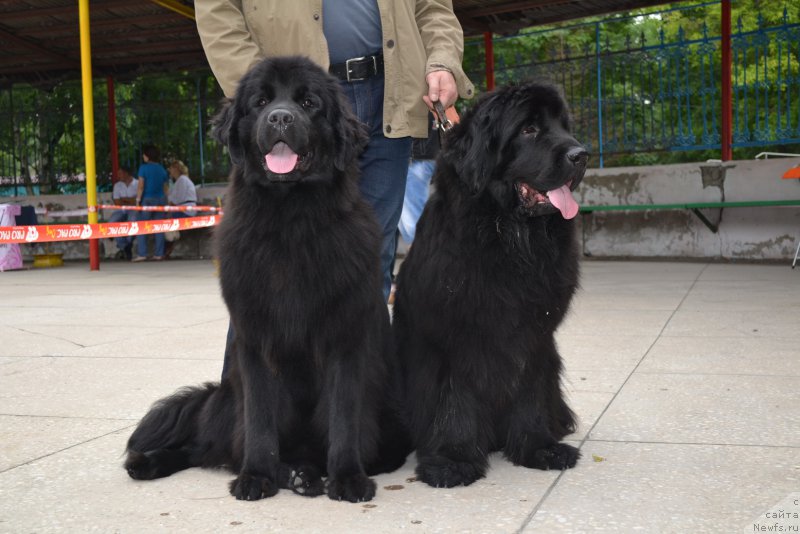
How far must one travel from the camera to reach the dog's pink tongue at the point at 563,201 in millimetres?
2908

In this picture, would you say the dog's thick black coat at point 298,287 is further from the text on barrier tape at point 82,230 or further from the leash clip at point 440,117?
the text on barrier tape at point 82,230

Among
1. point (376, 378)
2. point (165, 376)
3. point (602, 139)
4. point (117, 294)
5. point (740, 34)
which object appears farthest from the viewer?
point (602, 139)

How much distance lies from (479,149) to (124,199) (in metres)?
13.9

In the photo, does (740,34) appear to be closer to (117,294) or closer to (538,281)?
(117,294)

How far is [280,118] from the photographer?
2.64 meters

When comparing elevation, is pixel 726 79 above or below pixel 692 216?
above

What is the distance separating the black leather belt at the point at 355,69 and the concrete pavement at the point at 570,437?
1.41 meters

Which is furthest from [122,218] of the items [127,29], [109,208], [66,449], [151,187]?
[66,449]

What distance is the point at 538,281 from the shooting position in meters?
3.00

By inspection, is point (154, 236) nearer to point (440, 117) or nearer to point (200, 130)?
point (200, 130)

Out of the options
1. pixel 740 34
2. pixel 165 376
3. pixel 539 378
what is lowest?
pixel 165 376

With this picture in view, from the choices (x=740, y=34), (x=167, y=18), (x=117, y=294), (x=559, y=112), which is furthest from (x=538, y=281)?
(x=167, y=18)

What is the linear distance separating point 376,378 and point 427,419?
0.90ft

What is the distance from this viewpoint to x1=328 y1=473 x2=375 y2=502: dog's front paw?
2.67 m
